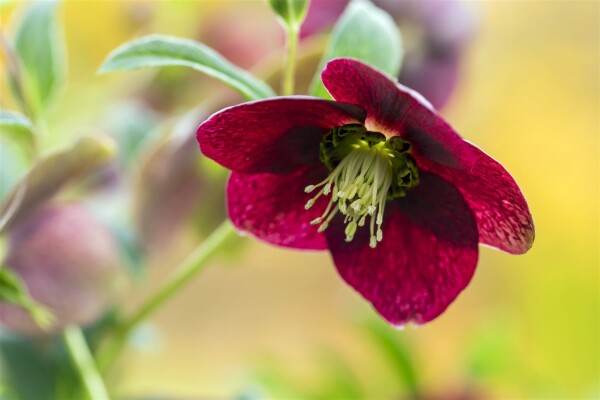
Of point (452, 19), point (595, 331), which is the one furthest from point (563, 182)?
point (452, 19)

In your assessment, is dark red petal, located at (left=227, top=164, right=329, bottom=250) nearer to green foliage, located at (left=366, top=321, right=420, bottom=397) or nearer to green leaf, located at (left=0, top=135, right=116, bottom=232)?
green leaf, located at (left=0, top=135, right=116, bottom=232)

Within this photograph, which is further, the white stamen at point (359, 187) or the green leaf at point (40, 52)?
the green leaf at point (40, 52)

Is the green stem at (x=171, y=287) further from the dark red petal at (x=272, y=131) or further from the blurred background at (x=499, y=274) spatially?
the blurred background at (x=499, y=274)

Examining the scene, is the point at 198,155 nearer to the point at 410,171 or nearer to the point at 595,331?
the point at 410,171

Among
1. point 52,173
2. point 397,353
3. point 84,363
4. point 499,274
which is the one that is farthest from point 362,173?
point 499,274

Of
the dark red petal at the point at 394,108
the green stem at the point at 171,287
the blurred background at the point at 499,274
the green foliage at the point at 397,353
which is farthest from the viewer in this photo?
the blurred background at the point at 499,274

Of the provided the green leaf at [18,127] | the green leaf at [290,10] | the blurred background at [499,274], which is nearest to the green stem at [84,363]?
the green leaf at [18,127]
